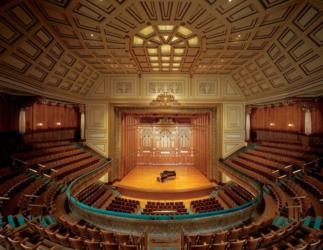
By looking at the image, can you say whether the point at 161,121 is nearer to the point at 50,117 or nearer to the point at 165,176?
the point at 165,176

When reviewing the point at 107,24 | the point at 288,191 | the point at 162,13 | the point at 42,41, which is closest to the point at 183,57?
the point at 162,13

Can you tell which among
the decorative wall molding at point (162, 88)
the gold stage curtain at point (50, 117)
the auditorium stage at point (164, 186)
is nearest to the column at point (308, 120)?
the decorative wall molding at point (162, 88)

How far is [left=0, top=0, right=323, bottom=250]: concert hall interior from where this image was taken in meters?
4.88

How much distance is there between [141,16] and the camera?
6199mm

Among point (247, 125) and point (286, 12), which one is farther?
point (247, 125)

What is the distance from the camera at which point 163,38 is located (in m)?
7.74

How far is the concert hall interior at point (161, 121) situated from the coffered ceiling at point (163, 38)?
52 mm

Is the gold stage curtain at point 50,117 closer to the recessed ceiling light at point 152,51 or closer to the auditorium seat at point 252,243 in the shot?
the recessed ceiling light at point 152,51

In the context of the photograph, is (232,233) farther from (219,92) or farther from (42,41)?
(219,92)

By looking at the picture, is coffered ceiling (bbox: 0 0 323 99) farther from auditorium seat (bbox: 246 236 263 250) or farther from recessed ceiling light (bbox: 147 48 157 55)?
auditorium seat (bbox: 246 236 263 250)

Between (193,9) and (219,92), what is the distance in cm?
713

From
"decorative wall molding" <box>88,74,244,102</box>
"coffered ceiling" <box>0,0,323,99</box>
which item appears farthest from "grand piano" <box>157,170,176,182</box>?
"coffered ceiling" <box>0,0,323,99</box>

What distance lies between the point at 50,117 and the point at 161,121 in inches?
273

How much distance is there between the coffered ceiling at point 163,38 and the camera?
555 cm
